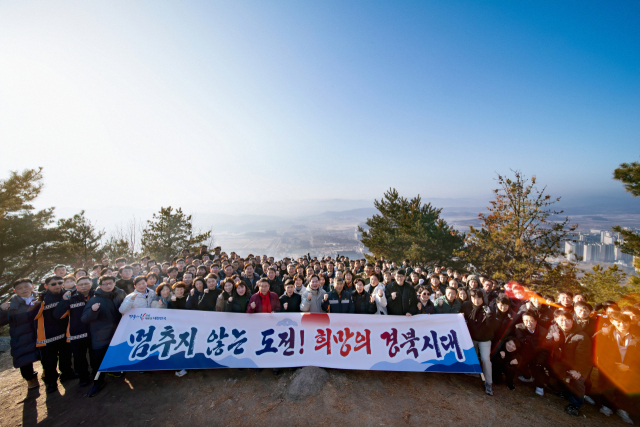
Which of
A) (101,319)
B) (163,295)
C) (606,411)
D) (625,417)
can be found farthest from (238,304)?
(625,417)

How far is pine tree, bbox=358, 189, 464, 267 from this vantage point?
20.4 meters

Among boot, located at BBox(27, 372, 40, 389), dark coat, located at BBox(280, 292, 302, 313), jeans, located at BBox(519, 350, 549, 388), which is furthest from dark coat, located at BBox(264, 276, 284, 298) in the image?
jeans, located at BBox(519, 350, 549, 388)

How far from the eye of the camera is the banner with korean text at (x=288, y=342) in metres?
4.96

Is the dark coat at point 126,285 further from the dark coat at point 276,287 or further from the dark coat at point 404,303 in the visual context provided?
the dark coat at point 404,303

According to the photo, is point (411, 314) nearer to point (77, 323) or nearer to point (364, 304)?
point (364, 304)

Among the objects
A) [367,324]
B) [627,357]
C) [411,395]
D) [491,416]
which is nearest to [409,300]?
[367,324]

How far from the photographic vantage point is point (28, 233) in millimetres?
14289

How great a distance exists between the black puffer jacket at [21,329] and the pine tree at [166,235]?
60.2 feet

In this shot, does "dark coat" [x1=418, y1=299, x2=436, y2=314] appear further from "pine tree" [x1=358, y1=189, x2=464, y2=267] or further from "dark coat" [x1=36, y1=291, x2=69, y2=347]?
"pine tree" [x1=358, y1=189, x2=464, y2=267]

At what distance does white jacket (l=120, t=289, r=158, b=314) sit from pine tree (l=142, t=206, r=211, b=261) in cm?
1840

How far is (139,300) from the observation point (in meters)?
5.31

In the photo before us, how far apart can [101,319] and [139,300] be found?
26.9 inches

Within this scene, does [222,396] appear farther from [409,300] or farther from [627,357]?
[627,357]

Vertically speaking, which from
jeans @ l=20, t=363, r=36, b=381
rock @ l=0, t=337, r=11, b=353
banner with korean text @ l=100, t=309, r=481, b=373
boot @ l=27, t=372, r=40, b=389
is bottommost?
rock @ l=0, t=337, r=11, b=353
